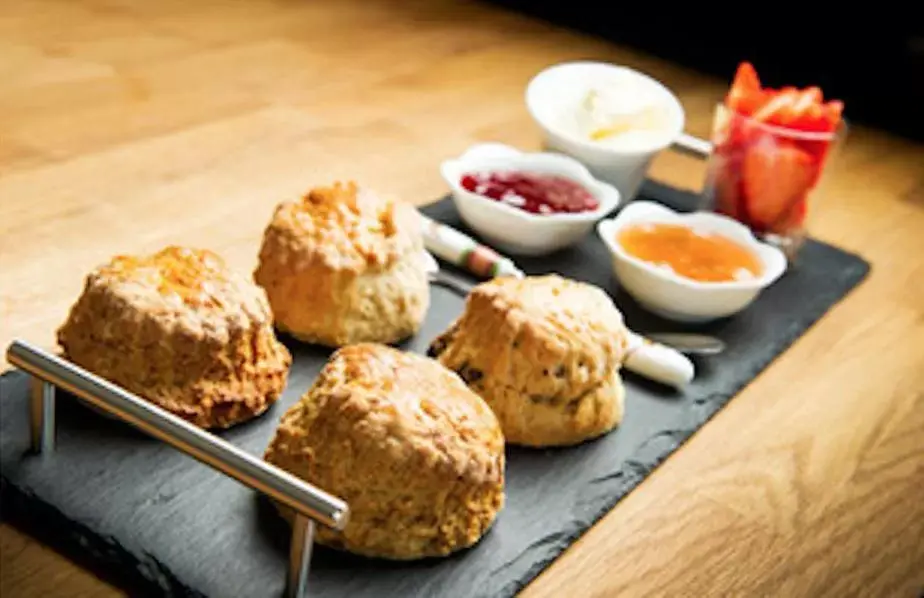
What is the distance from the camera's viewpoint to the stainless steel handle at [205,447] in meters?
1.17

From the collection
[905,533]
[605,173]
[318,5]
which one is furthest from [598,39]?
[905,533]

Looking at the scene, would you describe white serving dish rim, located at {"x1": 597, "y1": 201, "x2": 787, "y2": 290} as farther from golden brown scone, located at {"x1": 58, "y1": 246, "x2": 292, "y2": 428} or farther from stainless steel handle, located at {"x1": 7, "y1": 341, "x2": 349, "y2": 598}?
stainless steel handle, located at {"x1": 7, "y1": 341, "x2": 349, "y2": 598}

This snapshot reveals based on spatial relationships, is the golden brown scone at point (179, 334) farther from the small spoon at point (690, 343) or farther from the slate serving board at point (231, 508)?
the small spoon at point (690, 343)

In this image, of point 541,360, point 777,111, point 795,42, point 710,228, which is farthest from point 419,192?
point 795,42

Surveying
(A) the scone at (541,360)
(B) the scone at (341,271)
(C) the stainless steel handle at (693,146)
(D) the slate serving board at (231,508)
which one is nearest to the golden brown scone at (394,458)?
(D) the slate serving board at (231,508)

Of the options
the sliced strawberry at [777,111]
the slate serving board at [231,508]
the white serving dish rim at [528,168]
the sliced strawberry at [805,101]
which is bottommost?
the slate serving board at [231,508]

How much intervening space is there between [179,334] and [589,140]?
107 centimetres

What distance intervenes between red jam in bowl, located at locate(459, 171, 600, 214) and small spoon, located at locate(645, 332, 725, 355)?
0.92ft

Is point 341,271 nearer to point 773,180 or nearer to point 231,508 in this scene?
point 231,508

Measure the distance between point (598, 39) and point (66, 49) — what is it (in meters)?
1.39

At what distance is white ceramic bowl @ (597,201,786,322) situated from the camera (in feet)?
6.22

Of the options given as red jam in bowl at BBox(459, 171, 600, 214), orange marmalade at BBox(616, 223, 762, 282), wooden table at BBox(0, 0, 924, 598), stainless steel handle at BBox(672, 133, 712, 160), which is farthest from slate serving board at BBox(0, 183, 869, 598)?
stainless steel handle at BBox(672, 133, 712, 160)

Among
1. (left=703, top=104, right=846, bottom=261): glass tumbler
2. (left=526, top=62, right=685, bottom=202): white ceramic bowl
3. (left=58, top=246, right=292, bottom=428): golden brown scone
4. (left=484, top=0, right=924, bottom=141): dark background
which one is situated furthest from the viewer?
(left=484, top=0, right=924, bottom=141): dark background

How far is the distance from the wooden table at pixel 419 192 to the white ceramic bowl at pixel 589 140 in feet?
0.76
